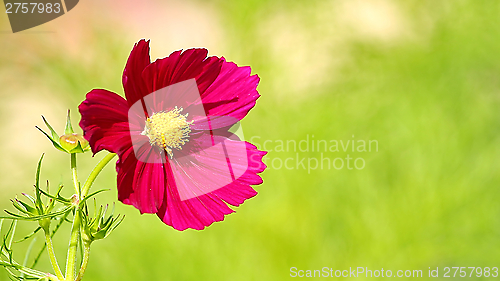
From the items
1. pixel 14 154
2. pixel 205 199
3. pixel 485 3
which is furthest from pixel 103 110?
pixel 485 3

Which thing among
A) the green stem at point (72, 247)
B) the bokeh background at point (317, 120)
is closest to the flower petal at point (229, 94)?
the green stem at point (72, 247)

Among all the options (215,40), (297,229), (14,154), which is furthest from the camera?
(215,40)

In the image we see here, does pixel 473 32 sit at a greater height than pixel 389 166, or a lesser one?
greater

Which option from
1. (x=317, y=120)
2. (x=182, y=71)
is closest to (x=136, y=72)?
(x=182, y=71)

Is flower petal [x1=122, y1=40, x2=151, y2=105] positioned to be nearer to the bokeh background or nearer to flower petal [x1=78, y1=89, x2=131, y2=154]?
flower petal [x1=78, y1=89, x2=131, y2=154]

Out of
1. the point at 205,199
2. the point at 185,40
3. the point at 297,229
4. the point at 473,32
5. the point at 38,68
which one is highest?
the point at 185,40

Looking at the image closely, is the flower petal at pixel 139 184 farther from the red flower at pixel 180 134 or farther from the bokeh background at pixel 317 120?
the bokeh background at pixel 317 120

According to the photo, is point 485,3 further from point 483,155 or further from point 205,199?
point 205,199

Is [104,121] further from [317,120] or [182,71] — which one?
[317,120]

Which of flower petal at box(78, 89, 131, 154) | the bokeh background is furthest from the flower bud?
the bokeh background
